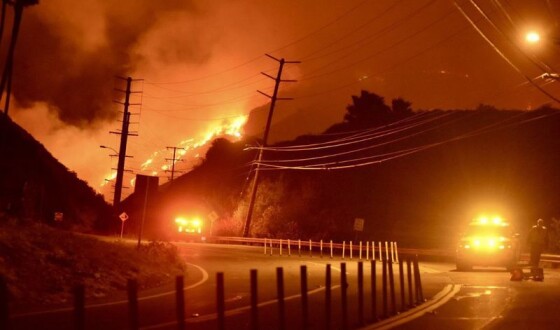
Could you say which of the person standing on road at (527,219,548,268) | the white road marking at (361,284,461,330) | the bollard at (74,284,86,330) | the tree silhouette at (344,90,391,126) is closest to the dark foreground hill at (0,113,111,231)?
the white road marking at (361,284,461,330)

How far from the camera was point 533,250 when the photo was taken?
21734mm

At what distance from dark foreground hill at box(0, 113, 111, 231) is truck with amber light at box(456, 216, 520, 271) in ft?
56.7

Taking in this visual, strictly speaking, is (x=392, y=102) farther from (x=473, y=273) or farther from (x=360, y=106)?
(x=473, y=273)

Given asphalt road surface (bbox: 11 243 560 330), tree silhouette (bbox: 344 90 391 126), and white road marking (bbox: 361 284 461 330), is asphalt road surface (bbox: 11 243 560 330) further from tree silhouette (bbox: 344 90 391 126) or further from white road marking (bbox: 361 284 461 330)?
tree silhouette (bbox: 344 90 391 126)

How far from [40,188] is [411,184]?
3731 cm

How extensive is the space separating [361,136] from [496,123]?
14977 mm

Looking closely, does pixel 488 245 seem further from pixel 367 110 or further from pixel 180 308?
pixel 367 110

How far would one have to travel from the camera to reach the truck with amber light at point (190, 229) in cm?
6575

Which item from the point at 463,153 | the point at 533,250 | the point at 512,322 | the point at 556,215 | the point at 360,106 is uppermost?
the point at 360,106

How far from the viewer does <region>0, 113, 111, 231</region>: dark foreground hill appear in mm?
35375

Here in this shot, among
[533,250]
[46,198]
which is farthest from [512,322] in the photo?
[46,198]

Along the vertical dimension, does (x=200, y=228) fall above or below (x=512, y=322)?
above

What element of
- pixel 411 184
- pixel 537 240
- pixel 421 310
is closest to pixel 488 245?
pixel 537 240

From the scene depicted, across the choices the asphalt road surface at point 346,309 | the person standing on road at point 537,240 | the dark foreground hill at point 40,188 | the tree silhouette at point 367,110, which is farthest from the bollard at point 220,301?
the tree silhouette at point 367,110
